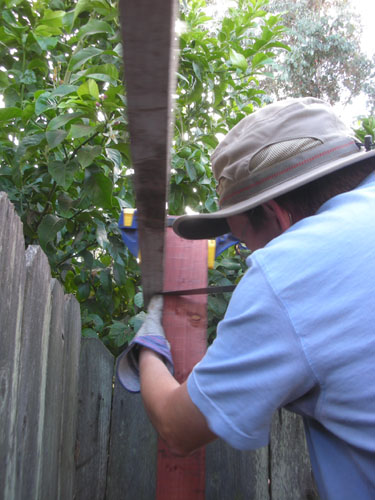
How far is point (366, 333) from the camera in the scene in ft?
2.57

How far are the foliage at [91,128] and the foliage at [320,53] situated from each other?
42.5ft

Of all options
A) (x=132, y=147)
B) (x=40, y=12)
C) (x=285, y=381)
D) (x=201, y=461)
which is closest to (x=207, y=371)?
(x=285, y=381)

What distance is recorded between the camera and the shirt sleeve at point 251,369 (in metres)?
0.77

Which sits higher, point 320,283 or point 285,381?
point 320,283

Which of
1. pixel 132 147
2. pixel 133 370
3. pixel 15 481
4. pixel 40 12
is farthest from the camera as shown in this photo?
pixel 40 12

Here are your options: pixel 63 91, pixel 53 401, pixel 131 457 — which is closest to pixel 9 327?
pixel 53 401

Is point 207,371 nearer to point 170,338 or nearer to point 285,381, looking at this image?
point 285,381

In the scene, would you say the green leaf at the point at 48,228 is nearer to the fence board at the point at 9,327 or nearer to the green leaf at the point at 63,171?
the green leaf at the point at 63,171

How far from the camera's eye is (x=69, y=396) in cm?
196

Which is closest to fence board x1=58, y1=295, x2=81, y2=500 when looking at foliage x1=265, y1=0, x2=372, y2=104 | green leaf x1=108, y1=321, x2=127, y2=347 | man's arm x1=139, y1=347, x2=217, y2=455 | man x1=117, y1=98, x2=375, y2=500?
green leaf x1=108, y1=321, x2=127, y2=347

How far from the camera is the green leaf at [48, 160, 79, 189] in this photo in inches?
74.7

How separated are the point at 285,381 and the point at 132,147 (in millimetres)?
463

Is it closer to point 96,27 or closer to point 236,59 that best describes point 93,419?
point 96,27

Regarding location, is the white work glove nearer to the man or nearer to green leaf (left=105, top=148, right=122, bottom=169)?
the man
